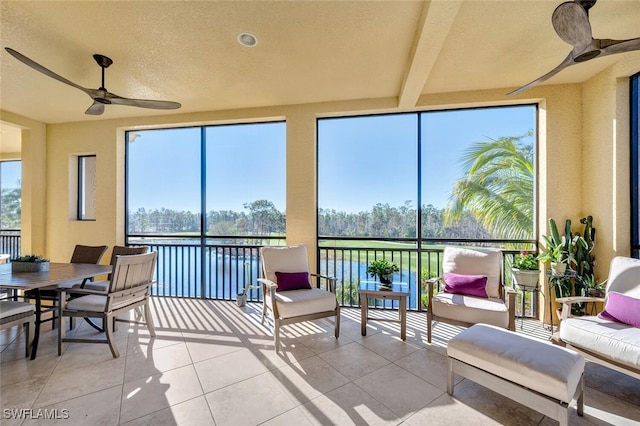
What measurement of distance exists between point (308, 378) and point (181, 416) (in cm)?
90

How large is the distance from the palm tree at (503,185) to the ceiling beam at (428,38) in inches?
53.2

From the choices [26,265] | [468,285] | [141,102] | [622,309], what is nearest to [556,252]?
[622,309]

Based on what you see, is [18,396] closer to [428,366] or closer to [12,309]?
[12,309]

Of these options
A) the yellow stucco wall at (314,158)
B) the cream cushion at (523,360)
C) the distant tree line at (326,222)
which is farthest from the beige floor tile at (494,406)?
the yellow stucco wall at (314,158)

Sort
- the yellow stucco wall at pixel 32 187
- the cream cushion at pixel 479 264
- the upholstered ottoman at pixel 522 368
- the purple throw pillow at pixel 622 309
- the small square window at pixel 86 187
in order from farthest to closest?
the small square window at pixel 86 187, the yellow stucco wall at pixel 32 187, the cream cushion at pixel 479 264, the purple throw pillow at pixel 622 309, the upholstered ottoman at pixel 522 368

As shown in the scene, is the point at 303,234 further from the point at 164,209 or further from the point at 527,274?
the point at 527,274

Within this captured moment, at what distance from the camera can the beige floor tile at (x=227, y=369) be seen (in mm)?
2125

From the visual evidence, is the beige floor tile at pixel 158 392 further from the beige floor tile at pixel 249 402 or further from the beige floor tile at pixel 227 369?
the beige floor tile at pixel 249 402

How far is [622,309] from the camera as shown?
2.14m

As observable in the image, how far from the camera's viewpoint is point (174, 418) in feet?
5.71

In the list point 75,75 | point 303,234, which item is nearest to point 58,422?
point 303,234

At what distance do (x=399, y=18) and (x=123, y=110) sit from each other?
4.06 m

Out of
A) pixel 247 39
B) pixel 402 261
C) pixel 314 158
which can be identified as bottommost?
pixel 402 261

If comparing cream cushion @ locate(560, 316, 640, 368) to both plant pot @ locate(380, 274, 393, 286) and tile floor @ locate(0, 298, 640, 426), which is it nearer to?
tile floor @ locate(0, 298, 640, 426)
